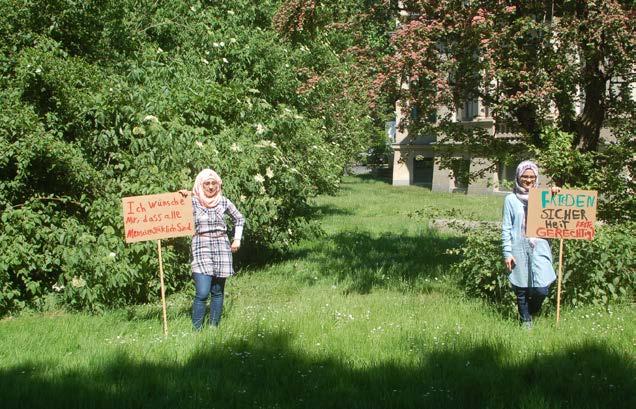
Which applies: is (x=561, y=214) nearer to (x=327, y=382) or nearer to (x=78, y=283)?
(x=327, y=382)

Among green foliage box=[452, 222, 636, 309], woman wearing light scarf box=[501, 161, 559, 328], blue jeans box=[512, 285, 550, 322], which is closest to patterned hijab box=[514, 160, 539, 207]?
woman wearing light scarf box=[501, 161, 559, 328]

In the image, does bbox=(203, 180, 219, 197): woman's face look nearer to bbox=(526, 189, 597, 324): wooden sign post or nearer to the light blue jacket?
the light blue jacket

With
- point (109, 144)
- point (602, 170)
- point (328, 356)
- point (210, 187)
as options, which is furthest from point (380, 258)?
point (328, 356)

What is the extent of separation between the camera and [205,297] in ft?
20.7

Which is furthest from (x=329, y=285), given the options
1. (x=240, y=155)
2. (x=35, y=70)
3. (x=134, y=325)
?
(x=35, y=70)

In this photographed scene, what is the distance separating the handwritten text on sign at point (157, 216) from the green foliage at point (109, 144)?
132 centimetres

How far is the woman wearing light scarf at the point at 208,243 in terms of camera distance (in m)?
6.19

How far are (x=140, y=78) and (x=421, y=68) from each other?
167 inches

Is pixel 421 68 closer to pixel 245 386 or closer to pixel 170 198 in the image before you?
pixel 170 198

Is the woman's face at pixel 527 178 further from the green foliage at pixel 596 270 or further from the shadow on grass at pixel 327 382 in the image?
the shadow on grass at pixel 327 382

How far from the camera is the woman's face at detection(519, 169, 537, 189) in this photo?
6.09 m

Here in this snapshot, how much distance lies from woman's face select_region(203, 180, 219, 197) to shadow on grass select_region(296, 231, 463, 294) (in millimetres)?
3067

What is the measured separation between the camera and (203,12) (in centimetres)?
1175

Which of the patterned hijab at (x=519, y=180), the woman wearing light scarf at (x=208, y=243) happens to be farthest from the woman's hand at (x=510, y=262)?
the woman wearing light scarf at (x=208, y=243)
